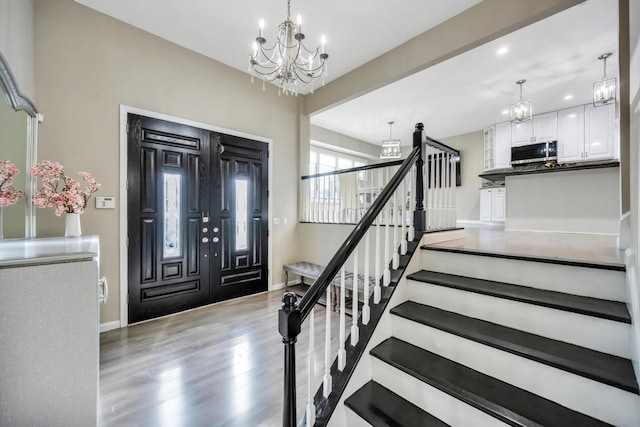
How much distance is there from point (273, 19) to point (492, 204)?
6.49m

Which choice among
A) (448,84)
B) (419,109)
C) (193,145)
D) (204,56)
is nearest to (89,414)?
(193,145)

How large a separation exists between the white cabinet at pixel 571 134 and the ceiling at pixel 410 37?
0.40m

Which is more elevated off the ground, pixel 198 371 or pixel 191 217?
pixel 191 217

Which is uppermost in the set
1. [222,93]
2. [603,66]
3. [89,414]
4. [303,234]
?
[603,66]

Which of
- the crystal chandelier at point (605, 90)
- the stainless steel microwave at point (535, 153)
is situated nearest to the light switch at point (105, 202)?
the crystal chandelier at point (605, 90)

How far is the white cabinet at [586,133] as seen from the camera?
212 inches

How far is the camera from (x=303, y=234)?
4.72 meters

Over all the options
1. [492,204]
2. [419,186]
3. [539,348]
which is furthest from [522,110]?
[539,348]

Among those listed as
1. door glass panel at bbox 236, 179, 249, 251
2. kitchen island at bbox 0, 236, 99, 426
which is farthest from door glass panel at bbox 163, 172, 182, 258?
kitchen island at bbox 0, 236, 99, 426

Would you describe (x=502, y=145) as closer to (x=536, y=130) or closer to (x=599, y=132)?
(x=536, y=130)

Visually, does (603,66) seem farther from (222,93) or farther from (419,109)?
(222,93)

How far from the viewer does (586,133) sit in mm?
5617

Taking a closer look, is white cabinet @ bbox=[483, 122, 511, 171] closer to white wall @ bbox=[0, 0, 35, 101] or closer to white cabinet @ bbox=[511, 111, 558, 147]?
white cabinet @ bbox=[511, 111, 558, 147]

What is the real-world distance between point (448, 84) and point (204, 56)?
396cm
